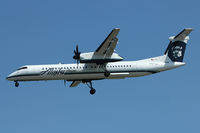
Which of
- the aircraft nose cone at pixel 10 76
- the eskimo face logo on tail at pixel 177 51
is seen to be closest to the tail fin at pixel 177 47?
the eskimo face logo on tail at pixel 177 51

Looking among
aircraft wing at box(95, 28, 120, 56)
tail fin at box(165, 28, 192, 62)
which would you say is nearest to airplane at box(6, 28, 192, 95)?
aircraft wing at box(95, 28, 120, 56)

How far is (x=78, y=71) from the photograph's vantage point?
36781mm

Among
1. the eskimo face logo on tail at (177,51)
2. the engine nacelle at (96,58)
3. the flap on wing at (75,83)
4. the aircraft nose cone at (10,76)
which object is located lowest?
the flap on wing at (75,83)

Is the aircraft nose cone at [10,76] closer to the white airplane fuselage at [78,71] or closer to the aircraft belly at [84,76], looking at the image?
the white airplane fuselage at [78,71]

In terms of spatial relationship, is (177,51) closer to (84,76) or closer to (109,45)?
(109,45)

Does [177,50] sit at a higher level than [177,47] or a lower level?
lower

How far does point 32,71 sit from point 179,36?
1606 centimetres

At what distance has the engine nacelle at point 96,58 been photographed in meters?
35.9

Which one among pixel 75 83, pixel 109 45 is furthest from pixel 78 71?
pixel 75 83

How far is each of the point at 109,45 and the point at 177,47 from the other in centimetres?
868

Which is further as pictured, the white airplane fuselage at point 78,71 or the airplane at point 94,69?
the white airplane fuselage at point 78,71

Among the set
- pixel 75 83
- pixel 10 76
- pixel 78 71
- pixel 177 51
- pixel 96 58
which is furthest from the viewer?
pixel 75 83

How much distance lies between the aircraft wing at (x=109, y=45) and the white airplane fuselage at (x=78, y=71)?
1.58 metres

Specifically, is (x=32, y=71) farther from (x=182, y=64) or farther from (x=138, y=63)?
(x=182, y=64)
